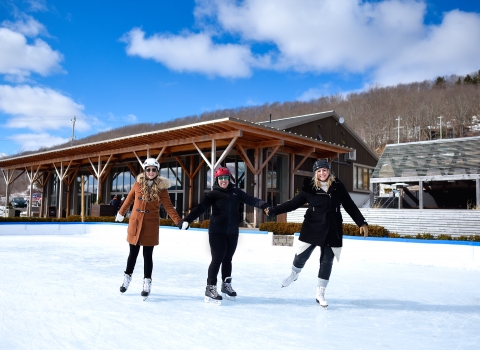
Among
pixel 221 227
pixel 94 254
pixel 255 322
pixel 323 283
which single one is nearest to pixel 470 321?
pixel 323 283

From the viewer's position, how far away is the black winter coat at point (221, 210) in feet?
14.5

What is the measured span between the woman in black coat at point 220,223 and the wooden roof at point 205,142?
26.2ft

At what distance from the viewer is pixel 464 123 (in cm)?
5981

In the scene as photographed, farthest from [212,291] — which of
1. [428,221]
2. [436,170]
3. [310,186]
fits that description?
[436,170]

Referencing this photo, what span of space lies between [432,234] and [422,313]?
20.7ft

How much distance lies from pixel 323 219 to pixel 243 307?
3.91 ft

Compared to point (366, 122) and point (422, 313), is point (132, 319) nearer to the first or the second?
point (422, 313)

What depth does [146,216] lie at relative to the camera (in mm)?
4484

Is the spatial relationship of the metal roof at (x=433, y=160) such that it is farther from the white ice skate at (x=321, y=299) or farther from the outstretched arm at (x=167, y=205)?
the outstretched arm at (x=167, y=205)

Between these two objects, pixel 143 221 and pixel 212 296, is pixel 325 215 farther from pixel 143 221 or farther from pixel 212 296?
pixel 143 221

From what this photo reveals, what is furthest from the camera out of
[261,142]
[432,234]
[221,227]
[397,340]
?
[261,142]

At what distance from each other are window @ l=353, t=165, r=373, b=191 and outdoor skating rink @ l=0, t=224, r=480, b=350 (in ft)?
47.1

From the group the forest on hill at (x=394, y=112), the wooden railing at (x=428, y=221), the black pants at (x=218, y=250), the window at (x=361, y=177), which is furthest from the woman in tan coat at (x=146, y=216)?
the forest on hill at (x=394, y=112)

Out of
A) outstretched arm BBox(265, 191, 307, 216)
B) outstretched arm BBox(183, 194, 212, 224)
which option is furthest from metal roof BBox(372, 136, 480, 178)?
outstretched arm BBox(183, 194, 212, 224)
